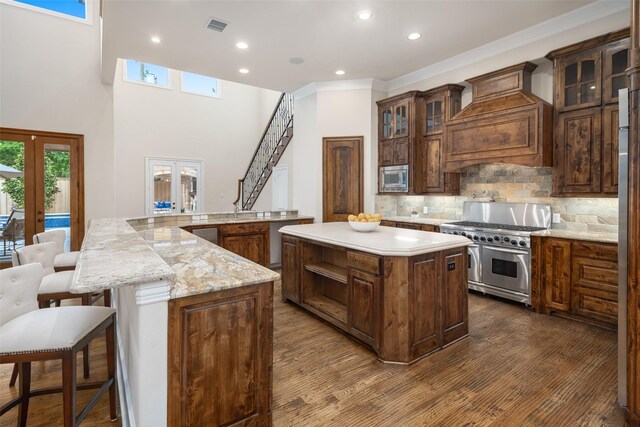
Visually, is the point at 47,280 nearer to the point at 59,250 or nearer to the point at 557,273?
the point at 59,250

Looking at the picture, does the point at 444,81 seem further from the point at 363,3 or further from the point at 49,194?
the point at 49,194

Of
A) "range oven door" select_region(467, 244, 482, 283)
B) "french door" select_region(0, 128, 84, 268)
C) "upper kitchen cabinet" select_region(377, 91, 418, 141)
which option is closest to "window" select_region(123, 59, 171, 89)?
"french door" select_region(0, 128, 84, 268)

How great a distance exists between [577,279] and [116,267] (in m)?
4.04

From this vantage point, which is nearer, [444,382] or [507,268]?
[444,382]

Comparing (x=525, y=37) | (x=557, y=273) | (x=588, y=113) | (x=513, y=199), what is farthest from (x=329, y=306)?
(x=525, y=37)

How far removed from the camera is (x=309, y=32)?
4.09 meters

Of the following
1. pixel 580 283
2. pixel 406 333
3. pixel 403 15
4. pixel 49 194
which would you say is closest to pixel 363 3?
pixel 403 15

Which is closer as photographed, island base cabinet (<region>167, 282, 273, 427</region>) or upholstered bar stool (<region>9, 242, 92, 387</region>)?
island base cabinet (<region>167, 282, 273, 427</region>)

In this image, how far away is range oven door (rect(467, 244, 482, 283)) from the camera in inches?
169

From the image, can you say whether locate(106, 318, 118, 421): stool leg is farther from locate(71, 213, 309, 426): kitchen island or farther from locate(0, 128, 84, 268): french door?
locate(0, 128, 84, 268): french door

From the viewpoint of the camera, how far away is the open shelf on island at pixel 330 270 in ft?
10.5

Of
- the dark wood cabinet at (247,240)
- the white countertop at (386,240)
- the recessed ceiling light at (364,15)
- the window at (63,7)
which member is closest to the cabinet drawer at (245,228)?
the dark wood cabinet at (247,240)

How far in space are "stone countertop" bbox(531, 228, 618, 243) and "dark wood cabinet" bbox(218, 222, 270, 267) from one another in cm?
376

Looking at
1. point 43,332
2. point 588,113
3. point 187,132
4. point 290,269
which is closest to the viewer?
point 43,332
